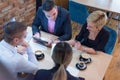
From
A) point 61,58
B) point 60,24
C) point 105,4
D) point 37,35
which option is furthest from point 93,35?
point 105,4

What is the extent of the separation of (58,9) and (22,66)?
3.27 ft

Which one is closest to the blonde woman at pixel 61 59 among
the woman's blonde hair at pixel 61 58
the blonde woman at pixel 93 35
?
the woman's blonde hair at pixel 61 58

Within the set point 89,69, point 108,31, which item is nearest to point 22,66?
point 89,69

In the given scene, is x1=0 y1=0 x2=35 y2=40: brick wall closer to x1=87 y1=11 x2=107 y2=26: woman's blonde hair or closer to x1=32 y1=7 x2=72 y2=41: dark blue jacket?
x1=32 y1=7 x2=72 y2=41: dark blue jacket

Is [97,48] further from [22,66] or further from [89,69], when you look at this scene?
[22,66]

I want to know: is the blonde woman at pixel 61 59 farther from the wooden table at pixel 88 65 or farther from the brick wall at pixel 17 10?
the brick wall at pixel 17 10

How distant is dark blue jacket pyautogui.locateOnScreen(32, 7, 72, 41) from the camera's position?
2398 millimetres

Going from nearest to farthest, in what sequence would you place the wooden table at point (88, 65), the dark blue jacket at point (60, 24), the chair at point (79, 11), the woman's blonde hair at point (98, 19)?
the wooden table at point (88, 65), the woman's blonde hair at point (98, 19), the dark blue jacket at point (60, 24), the chair at point (79, 11)

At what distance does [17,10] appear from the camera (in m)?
3.10

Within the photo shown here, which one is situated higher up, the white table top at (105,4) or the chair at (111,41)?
the chair at (111,41)

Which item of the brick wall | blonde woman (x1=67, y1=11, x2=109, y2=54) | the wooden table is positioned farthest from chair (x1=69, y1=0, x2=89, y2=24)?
the wooden table

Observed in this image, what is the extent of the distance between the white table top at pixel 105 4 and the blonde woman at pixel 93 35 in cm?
111

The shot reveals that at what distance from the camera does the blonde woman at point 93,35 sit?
2.08 meters

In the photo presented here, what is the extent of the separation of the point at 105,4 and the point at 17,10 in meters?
1.44
